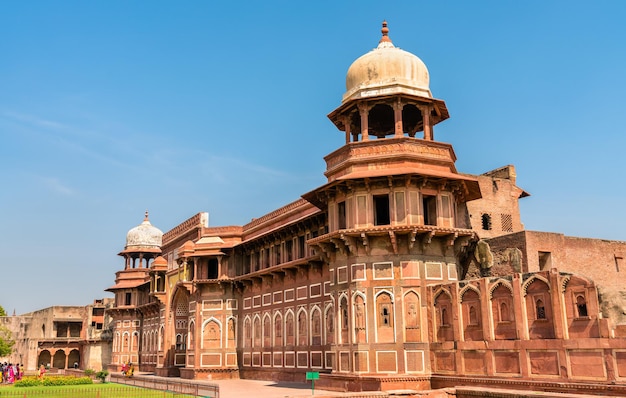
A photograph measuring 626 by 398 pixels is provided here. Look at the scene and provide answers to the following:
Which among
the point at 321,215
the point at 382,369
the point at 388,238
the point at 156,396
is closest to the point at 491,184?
the point at 321,215

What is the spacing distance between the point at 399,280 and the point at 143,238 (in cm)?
3810

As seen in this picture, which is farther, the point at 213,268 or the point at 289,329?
the point at 213,268

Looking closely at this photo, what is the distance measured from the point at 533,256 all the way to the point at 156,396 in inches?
648

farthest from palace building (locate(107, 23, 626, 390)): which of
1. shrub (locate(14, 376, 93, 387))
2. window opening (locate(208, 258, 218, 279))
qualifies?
shrub (locate(14, 376, 93, 387))

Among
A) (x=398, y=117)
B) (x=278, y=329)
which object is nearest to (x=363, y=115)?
(x=398, y=117)

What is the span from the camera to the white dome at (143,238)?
55.3 meters

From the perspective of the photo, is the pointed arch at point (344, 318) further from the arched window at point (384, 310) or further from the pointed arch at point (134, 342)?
the pointed arch at point (134, 342)

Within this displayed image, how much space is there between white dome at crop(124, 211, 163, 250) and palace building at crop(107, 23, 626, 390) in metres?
20.2

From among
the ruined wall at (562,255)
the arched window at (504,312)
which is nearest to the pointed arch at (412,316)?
the arched window at (504,312)

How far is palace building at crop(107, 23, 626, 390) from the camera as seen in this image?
1800 cm

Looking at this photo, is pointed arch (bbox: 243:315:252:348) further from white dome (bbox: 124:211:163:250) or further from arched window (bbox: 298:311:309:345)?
white dome (bbox: 124:211:163:250)

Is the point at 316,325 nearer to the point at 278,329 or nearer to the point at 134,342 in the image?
the point at 278,329

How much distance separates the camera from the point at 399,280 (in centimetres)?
2194

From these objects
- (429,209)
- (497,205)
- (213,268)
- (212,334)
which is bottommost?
(212,334)
